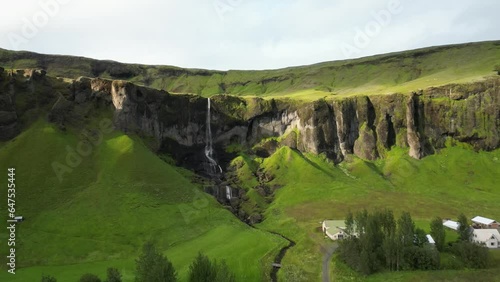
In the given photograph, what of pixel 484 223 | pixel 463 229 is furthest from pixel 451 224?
pixel 463 229

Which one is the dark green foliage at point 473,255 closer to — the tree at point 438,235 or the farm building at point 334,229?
the tree at point 438,235

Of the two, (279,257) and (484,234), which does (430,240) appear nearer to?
(484,234)

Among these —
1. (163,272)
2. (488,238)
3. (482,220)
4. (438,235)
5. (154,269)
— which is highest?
(154,269)

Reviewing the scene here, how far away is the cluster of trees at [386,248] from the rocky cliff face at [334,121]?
268ft

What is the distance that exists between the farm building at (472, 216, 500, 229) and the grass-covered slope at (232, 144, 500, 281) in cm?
920

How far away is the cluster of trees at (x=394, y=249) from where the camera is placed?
77.9m

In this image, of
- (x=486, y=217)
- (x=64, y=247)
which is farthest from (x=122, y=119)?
(x=486, y=217)

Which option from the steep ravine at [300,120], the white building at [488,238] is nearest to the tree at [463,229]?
the white building at [488,238]

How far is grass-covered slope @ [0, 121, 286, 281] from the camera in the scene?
82312 millimetres

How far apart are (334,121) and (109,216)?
106 m

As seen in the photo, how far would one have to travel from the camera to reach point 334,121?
558 ft

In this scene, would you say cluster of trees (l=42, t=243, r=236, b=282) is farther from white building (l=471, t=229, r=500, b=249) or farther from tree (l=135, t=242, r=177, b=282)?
white building (l=471, t=229, r=500, b=249)

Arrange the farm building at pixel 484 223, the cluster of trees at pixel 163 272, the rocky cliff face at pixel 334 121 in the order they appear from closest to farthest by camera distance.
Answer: the cluster of trees at pixel 163 272, the farm building at pixel 484 223, the rocky cliff face at pixel 334 121

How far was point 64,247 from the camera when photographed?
8588cm
